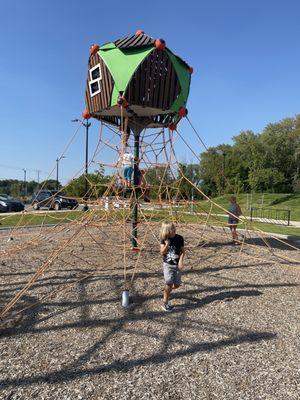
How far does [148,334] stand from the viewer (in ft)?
14.6

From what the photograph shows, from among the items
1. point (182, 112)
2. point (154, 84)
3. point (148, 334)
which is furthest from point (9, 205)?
point (148, 334)

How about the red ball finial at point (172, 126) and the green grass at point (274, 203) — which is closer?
the red ball finial at point (172, 126)

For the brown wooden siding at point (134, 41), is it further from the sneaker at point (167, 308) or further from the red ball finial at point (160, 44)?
the sneaker at point (167, 308)

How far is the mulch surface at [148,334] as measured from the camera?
334 cm

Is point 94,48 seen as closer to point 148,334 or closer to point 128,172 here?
point 128,172

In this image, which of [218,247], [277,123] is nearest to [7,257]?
[218,247]

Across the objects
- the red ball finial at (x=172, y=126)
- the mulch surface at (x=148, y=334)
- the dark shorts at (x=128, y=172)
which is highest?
the red ball finial at (x=172, y=126)

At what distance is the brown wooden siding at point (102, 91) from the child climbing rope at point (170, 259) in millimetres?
3704

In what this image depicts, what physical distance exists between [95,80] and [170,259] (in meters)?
4.63

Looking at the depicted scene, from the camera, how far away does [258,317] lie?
5.03m

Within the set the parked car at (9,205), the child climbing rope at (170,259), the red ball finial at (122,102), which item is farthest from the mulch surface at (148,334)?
the parked car at (9,205)

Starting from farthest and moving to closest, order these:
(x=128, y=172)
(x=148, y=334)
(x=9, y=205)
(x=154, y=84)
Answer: (x=9, y=205) < (x=128, y=172) < (x=154, y=84) < (x=148, y=334)

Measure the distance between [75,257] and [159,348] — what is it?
4598 mm

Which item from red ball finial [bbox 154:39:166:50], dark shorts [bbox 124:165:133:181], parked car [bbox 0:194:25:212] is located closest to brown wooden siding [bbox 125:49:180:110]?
red ball finial [bbox 154:39:166:50]
